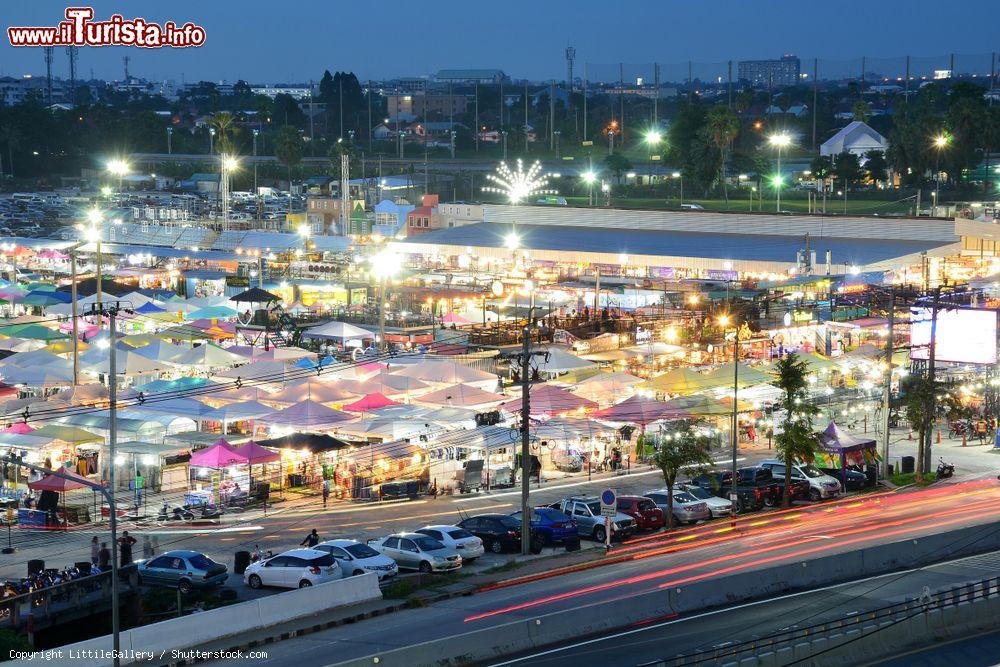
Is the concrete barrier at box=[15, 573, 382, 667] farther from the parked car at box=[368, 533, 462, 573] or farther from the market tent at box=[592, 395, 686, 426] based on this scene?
the market tent at box=[592, 395, 686, 426]

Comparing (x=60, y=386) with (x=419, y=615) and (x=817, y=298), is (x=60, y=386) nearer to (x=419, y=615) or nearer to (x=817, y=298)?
(x=419, y=615)

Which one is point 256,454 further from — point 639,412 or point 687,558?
point 639,412

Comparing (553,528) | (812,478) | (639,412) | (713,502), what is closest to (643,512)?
(713,502)

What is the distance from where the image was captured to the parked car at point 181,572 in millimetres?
24484

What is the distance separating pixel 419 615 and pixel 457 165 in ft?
447

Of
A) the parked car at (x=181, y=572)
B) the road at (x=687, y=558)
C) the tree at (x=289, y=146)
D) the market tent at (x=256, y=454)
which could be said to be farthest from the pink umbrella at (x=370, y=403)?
the tree at (x=289, y=146)

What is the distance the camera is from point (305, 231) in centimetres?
8906

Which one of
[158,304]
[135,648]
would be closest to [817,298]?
[158,304]

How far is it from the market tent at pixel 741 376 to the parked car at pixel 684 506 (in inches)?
378

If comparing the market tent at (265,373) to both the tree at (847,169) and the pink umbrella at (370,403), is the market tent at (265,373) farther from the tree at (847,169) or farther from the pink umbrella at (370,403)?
the tree at (847,169)

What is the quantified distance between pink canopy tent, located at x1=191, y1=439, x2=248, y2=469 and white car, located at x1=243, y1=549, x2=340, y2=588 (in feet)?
23.5

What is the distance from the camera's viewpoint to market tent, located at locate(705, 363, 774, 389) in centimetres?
4112

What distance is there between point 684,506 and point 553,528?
13.2 feet

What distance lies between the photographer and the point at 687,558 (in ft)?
89.6
